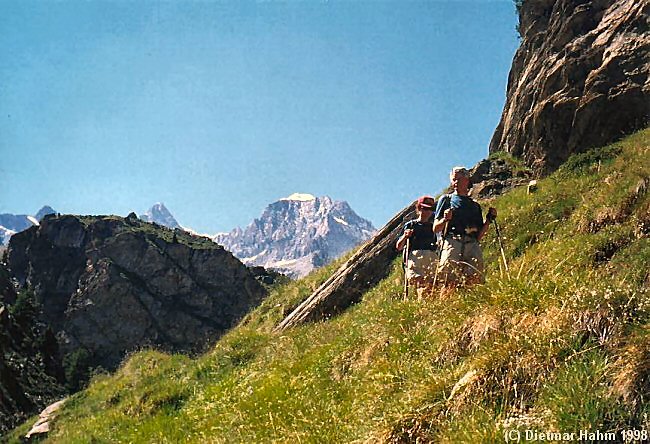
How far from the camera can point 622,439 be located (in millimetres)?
3662

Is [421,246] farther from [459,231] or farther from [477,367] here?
[477,367]

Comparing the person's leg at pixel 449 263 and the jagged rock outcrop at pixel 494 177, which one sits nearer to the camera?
the person's leg at pixel 449 263

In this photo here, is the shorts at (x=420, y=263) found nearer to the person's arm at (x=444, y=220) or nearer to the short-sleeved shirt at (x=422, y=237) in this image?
the short-sleeved shirt at (x=422, y=237)

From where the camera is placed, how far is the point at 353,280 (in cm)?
1792

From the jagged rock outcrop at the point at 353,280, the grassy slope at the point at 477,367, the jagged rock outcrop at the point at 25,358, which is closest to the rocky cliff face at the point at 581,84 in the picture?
the jagged rock outcrop at the point at 353,280

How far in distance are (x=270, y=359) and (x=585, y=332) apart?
7.74 meters

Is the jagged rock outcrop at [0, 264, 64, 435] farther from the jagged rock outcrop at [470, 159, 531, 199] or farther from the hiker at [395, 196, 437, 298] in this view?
the hiker at [395, 196, 437, 298]

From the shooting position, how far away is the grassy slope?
161 inches

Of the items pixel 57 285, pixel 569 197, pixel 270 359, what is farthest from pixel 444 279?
pixel 57 285

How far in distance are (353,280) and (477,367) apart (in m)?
13.1

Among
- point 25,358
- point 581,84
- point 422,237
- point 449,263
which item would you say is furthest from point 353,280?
point 25,358

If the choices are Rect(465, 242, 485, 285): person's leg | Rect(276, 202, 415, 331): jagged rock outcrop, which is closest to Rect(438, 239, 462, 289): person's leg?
Rect(465, 242, 485, 285): person's leg

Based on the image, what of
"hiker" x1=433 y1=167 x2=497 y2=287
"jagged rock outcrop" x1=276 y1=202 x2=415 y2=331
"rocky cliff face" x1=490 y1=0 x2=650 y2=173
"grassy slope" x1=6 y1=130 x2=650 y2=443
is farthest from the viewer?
"rocky cliff face" x1=490 y1=0 x2=650 y2=173

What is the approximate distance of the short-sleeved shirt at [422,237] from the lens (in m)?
10.1
